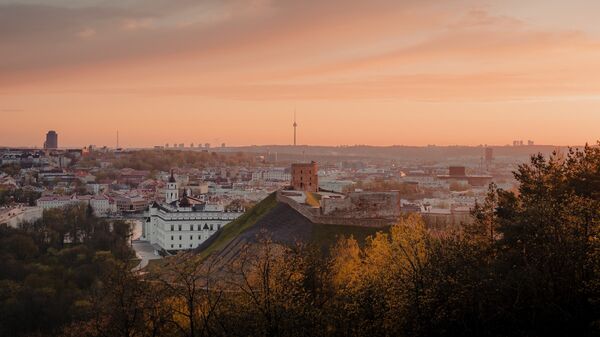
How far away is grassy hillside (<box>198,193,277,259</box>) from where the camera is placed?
154 feet

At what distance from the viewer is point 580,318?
55.2 ft

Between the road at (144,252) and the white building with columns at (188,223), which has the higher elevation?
the white building with columns at (188,223)

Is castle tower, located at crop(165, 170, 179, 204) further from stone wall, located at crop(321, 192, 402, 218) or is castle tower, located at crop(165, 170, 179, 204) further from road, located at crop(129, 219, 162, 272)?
stone wall, located at crop(321, 192, 402, 218)

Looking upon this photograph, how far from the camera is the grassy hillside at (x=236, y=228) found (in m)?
47.1

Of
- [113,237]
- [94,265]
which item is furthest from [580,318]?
[113,237]

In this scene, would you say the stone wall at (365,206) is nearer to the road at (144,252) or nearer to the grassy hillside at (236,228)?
the grassy hillside at (236,228)

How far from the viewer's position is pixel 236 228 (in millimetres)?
51344

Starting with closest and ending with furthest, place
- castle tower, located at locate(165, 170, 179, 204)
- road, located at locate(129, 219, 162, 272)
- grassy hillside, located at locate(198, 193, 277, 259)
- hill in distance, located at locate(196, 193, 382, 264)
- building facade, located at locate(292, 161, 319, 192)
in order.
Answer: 1. hill in distance, located at locate(196, 193, 382, 264)
2. grassy hillside, located at locate(198, 193, 277, 259)
3. building facade, located at locate(292, 161, 319, 192)
4. road, located at locate(129, 219, 162, 272)
5. castle tower, located at locate(165, 170, 179, 204)

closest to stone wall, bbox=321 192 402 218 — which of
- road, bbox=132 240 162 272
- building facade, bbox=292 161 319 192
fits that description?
building facade, bbox=292 161 319 192

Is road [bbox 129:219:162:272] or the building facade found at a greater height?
the building facade

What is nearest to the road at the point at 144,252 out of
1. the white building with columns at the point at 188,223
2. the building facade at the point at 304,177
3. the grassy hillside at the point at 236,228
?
the white building with columns at the point at 188,223

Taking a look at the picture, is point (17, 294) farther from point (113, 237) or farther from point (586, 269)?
point (586, 269)

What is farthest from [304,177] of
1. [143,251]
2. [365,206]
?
[143,251]

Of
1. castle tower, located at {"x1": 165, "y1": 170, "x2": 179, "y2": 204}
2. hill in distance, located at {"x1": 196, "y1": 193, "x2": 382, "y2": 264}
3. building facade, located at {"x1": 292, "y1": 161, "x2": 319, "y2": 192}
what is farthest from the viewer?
castle tower, located at {"x1": 165, "y1": 170, "x2": 179, "y2": 204}
